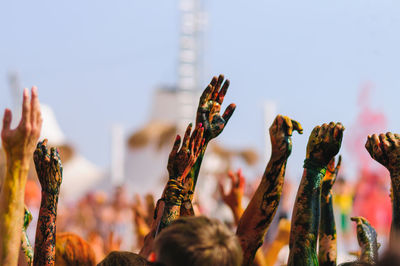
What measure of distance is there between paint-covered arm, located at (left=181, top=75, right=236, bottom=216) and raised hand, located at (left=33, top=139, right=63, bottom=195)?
1.84ft

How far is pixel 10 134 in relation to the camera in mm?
2086

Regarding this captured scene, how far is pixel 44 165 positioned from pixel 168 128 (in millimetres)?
14783

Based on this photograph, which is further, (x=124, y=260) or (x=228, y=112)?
(x=228, y=112)

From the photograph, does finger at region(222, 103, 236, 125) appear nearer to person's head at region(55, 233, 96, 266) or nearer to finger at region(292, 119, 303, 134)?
finger at region(292, 119, 303, 134)

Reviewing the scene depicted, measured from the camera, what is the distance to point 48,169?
2.36m

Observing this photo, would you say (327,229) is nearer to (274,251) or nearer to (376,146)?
(376,146)

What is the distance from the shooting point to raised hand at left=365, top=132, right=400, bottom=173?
2.28m

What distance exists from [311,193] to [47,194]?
3.58 feet

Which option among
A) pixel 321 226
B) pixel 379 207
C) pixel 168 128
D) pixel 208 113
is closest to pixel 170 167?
pixel 208 113

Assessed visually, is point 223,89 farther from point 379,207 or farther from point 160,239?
point 379,207

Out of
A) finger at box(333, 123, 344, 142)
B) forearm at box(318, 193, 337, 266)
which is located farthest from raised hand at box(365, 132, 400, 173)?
forearm at box(318, 193, 337, 266)

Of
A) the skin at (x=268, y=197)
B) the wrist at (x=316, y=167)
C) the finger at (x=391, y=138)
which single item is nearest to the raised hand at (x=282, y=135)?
the skin at (x=268, y=197)

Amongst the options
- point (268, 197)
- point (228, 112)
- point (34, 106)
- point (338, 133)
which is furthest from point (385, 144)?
point (34, 106)

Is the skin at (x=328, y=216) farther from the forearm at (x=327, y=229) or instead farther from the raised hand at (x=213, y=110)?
the raised hand at (x=213, y=110)
